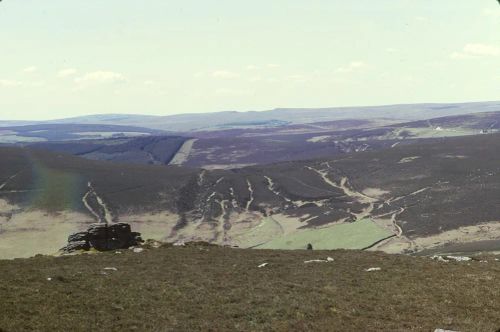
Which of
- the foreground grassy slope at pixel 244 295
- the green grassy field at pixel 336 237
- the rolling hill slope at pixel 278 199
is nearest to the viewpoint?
the foreground grassy slope at pixel 244 295

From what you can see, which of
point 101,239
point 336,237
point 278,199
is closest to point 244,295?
point 101,239

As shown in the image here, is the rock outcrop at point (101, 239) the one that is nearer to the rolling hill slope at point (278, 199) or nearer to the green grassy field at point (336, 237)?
the green grassy field at point (336, 237)

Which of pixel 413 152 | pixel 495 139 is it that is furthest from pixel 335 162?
pixel 495 139

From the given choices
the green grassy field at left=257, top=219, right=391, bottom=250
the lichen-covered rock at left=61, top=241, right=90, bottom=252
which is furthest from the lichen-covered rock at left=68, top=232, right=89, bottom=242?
the green grassy field at left=257, top=219, right=391, bottom=250

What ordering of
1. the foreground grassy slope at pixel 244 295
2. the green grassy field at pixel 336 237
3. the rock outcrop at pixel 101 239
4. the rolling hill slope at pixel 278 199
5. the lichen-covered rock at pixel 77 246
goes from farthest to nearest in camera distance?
the rolling hill slope at pixel 278 199 → the green grassy field at pixel 336 237 → the rock outcrop at pixel 101 239 → the lichen-covered rock at pixel 77 246 → the foreground grassy slope at pixel 244 295

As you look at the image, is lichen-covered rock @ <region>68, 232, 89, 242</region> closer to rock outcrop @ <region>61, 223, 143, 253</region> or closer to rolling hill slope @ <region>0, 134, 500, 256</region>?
rock outcrop @ <region>61, 223, 143, 253</region>

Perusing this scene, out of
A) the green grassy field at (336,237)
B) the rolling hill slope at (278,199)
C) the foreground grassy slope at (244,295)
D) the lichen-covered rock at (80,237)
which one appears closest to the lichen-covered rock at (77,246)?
the lichen-covered rock at (80,237)

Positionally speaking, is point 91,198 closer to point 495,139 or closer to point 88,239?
point 88,239
